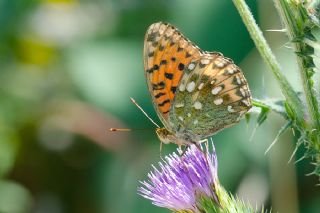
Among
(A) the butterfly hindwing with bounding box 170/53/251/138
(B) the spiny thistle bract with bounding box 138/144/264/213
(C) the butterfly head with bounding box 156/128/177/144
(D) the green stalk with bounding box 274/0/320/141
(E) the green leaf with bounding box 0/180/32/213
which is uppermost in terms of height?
(D) the green stalk with bounding box 274/0/320/141

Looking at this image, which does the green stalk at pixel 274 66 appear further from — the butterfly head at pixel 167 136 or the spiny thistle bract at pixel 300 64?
the butterfly head at pixel 167 136

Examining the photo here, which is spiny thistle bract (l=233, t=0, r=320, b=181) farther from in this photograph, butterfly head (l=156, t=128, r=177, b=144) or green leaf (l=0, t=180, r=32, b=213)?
green leaf (l=0, t=180, r=32, b=213)

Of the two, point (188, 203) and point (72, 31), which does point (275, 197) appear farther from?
point (72, 31)

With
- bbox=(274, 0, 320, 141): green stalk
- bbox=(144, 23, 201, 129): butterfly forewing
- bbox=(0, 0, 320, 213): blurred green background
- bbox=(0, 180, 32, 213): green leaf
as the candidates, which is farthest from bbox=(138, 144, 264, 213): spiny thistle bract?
bbox=(0, 180, 32, 213): green leaf

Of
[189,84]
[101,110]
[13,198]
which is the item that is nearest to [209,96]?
[189,84]

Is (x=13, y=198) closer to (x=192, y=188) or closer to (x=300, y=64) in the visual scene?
(x=192, y=188)

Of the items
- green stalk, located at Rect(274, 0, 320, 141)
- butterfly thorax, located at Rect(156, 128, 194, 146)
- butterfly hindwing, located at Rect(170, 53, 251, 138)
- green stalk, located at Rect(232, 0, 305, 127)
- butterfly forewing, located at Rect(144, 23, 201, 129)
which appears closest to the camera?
green stalk, located at Rect(274, 0, 320, 141)

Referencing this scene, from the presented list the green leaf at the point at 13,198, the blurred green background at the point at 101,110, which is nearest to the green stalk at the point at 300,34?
the blurred green background at the point at 101,110
